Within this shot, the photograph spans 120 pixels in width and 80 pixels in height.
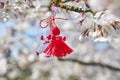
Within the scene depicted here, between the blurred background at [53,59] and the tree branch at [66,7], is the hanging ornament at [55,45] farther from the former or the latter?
the blurred background at [53,59]

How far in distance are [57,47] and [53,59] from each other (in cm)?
588

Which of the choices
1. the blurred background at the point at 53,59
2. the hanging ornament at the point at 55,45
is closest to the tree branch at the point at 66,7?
the hanging ornament at the point at 55,45

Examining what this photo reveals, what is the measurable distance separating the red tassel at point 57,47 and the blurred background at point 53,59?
427cm

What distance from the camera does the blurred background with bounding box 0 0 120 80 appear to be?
6820mm

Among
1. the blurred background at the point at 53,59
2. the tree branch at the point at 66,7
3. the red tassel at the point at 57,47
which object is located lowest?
the blurred background at the point at 53,59

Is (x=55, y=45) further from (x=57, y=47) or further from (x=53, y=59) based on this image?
(x=53, y=59)

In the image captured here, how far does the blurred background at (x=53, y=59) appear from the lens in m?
6.82

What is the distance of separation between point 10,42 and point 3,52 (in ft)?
0.68

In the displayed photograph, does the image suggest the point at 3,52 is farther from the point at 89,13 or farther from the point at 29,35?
the point at 89,13

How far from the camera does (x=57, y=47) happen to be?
1864mm

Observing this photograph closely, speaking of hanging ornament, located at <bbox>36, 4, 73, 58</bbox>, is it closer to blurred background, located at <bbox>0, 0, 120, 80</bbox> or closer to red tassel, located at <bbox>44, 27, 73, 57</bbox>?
red tassel, located at <bbox>44, 27, 73, 57</bbox>

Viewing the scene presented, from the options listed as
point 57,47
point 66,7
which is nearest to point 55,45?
point 57,47

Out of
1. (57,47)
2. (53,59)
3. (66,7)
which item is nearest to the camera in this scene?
(57,47)

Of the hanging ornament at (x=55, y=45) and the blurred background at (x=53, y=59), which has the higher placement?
the hanging ornament at (x=55, y=45)
